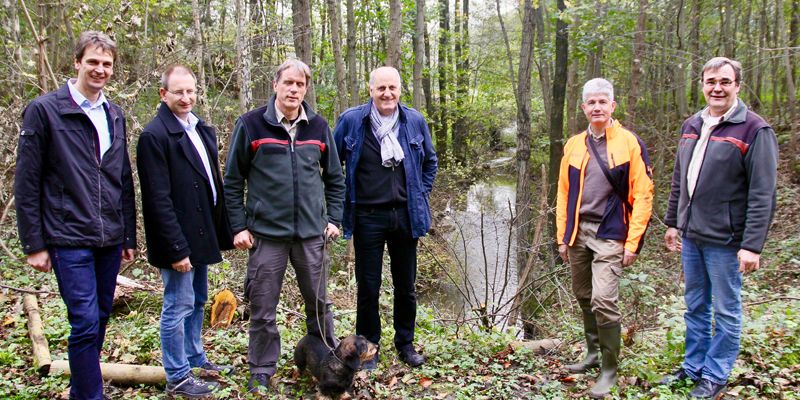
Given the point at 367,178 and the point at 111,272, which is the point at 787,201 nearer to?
the point at 367,178

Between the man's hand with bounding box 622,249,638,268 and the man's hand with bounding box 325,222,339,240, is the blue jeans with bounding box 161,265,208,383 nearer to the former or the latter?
the man's hand with bounding box 325,222,339,240

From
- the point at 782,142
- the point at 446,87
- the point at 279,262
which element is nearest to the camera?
the point at 279,262

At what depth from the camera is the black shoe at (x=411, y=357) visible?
4.37 m

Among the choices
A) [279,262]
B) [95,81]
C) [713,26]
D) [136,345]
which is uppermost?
[713,26]

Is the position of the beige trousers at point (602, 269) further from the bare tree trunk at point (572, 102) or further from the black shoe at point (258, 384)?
the bare tree trunk at point (572, 102)

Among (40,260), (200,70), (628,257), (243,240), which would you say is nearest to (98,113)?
(40,260)

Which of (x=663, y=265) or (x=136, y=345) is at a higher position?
(x=136, y=345)

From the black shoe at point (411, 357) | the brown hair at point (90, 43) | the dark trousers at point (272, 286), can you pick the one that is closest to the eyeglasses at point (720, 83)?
the dark trousers at point (272, 286)

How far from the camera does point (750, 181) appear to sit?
3336 mm

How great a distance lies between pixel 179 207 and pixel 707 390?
3.75m

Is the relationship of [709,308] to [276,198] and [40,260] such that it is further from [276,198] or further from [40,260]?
[40,260]

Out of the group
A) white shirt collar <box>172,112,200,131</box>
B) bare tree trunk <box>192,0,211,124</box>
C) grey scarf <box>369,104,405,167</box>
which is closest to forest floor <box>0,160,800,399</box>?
grey scarf <box>369,104,405,167</box>

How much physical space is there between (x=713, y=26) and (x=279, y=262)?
20341 millimetres

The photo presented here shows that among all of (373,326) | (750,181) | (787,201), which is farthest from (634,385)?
(787,201)
